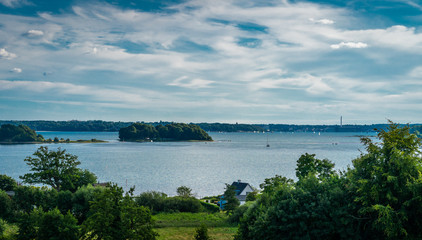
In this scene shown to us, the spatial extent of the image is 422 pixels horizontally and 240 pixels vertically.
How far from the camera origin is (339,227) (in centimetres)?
1816

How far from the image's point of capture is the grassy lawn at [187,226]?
90.0 ft

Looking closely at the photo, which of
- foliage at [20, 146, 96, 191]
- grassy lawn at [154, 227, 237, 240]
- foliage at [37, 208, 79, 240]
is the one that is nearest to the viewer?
foliage at [37, 208, 79, 240]

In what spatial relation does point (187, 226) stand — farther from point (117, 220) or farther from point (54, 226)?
point (117, 220)

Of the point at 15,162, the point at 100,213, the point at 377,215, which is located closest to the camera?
the point at 100,213

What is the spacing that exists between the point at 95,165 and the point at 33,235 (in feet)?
269

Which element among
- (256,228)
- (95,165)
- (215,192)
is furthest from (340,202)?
(95,165)

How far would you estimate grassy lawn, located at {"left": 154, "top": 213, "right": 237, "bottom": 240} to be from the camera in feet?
90.0

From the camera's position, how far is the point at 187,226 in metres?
31.6

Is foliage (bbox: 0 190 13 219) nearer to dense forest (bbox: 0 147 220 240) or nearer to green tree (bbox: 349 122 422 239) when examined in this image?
dense forest (bbox: 0 147 220 240)

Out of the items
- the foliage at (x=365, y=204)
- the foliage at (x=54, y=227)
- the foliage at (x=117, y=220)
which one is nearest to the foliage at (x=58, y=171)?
the foliage at (x=54, y=227)

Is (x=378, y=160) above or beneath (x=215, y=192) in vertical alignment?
above

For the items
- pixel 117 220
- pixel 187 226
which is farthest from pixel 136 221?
pixel 187 226

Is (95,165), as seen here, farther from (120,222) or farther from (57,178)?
(120,222)

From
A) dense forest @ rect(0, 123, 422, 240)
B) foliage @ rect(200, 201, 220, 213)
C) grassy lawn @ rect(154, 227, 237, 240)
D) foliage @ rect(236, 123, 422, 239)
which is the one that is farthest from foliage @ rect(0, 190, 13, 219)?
foliage @ rect(236, 123, 422, 239)
